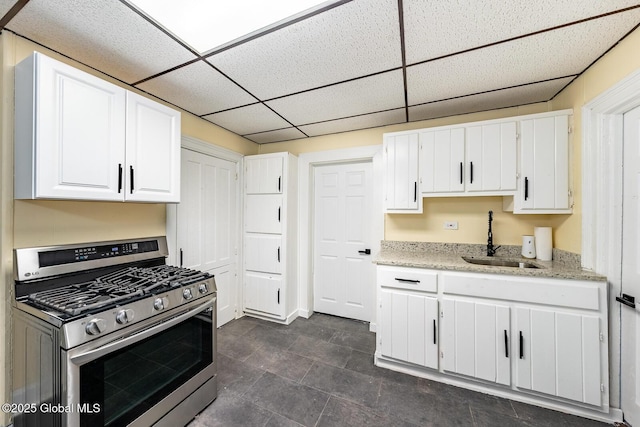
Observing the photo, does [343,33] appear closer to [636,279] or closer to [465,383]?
[636,279]

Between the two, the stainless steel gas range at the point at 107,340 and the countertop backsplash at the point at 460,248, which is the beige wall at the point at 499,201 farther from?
the stainless steel gas range at the point at 107,340

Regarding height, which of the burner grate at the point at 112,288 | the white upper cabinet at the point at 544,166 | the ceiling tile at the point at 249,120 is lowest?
the burner grate at the point at 112,288

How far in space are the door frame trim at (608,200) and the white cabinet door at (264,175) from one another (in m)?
2.70

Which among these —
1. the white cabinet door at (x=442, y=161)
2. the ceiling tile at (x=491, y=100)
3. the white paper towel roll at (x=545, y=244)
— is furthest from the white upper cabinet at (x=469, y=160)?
the white paper towel roll at (x=545, y=244)

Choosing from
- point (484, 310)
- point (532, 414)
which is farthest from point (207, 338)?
point (532, 414)

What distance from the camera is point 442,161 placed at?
2.29 meters

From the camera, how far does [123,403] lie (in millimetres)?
1248

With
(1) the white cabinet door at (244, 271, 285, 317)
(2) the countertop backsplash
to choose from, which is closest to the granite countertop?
(2) the countertop backsplash

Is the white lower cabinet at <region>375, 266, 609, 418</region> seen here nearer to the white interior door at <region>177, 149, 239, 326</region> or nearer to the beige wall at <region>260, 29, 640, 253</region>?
the beige wall at <region>260, 29, 640, 253</region>

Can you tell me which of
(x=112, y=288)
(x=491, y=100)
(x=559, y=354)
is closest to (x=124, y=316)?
(x=112, y=288)

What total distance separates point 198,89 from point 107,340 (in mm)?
1842

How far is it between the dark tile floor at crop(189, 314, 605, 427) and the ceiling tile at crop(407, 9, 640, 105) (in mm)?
2388

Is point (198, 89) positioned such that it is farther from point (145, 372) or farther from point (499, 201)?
point (499, 201)

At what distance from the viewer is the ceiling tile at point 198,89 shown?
1788mm
